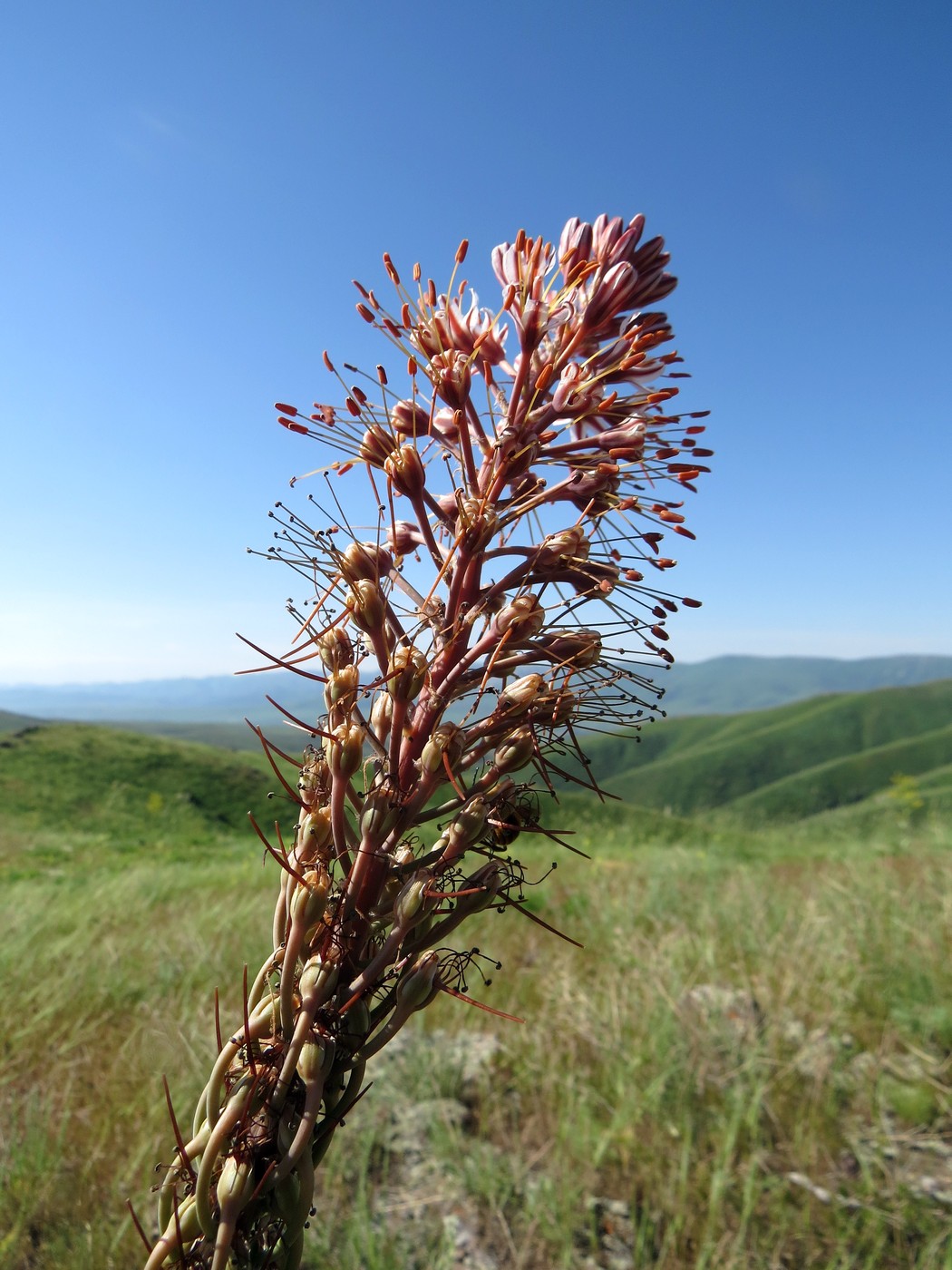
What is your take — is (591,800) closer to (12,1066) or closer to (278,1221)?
(12,1066)

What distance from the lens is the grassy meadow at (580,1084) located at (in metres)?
4.05

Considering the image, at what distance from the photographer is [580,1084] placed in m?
5.21

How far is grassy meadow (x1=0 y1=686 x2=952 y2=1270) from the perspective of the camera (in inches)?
159

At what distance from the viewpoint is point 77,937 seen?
7.03m

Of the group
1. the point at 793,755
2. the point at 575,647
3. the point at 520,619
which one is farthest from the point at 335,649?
the point at 793,755

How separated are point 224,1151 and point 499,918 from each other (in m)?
8.47

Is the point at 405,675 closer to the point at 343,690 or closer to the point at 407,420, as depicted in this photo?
the point at 343,690

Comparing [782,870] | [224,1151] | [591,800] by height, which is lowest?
[591,800]

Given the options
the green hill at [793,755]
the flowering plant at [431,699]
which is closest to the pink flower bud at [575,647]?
the flowering plant at [431,699]

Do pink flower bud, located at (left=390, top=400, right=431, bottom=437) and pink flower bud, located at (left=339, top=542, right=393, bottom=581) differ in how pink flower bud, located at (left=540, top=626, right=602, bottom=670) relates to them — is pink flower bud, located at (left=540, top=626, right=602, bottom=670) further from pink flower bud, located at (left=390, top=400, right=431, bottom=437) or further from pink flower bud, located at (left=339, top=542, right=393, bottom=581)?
pink flower bud, located at (left=390, top=400, right=431, bottom=437)

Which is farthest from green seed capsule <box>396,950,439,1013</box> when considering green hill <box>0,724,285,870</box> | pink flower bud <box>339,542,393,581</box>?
green hill <box>0,724,285,870</box>

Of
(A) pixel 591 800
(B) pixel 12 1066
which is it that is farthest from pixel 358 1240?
(A) pixel 591 800

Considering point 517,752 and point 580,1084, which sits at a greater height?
point 517,752

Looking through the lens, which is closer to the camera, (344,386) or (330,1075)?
(330,1075)
